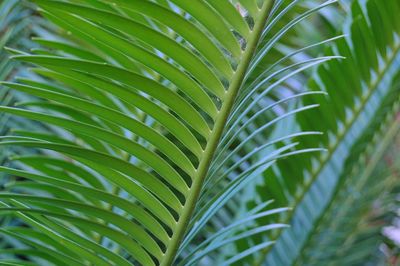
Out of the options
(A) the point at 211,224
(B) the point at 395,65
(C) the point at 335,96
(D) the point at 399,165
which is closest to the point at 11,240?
(A) the point at 211,224

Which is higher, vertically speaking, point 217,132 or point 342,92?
point 342,92

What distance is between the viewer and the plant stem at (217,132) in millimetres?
483

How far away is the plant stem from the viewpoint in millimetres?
483

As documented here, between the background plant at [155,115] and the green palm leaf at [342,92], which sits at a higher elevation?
the green palm leaf at [342,92]

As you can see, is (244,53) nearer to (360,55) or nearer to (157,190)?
(157,190)

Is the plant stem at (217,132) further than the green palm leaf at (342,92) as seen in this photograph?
No

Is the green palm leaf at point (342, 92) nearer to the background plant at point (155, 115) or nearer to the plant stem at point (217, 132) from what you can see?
the background plant at point (155, 115)

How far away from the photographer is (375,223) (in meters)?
1.26

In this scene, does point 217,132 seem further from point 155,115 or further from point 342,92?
Answer: point 342,92

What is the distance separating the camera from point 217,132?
49 centimetres

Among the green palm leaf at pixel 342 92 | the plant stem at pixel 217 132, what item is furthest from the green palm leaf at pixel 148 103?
the green palm leaf at pixel 342 92

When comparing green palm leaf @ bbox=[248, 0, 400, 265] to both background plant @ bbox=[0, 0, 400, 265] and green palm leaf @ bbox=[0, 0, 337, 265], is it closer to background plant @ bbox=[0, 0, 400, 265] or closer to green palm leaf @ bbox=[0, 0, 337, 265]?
background plant @ bbox=[0, 0, 400, 265]

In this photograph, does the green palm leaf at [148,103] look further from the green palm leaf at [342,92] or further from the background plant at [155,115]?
the green palm leaf at [342,92]

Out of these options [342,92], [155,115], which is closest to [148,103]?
[155,115]
